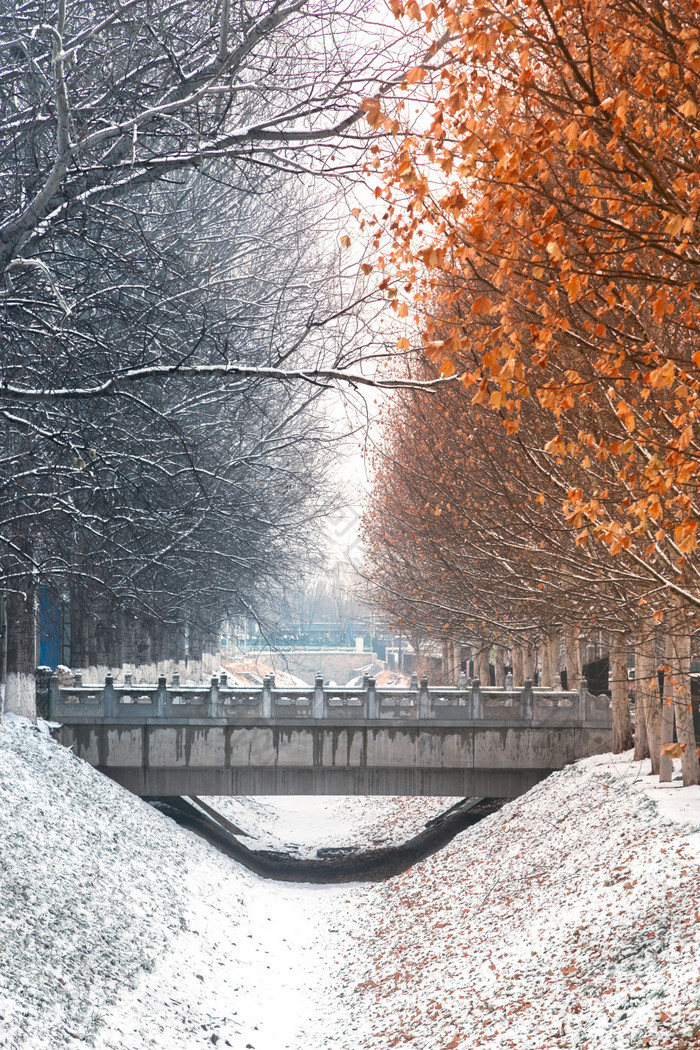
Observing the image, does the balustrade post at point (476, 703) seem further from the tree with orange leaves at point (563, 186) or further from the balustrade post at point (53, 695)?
the tree with orange leaves at point (563, 186)

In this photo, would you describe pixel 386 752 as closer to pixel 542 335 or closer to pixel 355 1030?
pixel 355 1030

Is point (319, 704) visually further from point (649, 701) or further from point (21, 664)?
point (649, 701)

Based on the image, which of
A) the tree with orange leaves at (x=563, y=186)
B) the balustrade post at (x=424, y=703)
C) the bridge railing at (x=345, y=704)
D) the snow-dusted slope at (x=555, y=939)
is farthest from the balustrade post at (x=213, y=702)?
the tree with orange leaves at (x=563, y=186)

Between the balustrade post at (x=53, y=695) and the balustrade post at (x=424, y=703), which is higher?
the balustrade post at (x=53, y=695)

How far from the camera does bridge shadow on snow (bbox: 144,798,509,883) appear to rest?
2381cm

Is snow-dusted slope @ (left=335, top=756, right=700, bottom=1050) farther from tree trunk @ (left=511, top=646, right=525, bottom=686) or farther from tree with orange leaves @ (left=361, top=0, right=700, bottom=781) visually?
tree trunk @ (left=511, top=646, right=525, bottom=686)

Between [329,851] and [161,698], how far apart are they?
7.21 meters

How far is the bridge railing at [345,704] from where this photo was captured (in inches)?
961

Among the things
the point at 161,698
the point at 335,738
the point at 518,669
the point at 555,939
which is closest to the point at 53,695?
the point at 161,698

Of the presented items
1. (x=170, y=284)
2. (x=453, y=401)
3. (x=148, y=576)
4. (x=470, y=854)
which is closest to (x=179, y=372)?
(x=170, y=284)

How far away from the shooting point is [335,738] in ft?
81.7

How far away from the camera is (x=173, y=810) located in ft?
83.9

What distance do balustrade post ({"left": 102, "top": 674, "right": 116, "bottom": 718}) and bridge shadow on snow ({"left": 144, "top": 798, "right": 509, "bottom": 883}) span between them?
3.03 meters

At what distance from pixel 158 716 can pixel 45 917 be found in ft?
42.8
